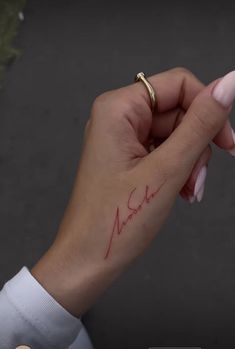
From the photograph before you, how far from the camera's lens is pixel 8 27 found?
1.51 m

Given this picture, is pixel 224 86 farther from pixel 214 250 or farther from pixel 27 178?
pixel 27 178

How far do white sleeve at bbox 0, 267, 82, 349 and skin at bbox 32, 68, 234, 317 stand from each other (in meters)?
0.01

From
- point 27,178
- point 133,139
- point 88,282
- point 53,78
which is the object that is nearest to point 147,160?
point 133,139

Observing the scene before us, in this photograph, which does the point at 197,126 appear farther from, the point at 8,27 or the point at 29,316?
the point at 8,27

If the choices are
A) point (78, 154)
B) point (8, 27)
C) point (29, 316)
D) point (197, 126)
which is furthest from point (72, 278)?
point (8, 27)

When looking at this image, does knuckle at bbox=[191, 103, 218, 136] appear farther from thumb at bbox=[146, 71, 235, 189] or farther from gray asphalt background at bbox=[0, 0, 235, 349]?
gray asphalt background at bbox=[0, 0, 235, 349]

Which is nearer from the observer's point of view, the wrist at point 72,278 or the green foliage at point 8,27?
the wrist at point 72,278

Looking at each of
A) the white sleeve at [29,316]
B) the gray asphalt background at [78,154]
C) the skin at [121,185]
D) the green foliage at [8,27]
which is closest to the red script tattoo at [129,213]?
the skin at [121,185]

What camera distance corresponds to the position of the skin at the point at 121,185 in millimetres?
687

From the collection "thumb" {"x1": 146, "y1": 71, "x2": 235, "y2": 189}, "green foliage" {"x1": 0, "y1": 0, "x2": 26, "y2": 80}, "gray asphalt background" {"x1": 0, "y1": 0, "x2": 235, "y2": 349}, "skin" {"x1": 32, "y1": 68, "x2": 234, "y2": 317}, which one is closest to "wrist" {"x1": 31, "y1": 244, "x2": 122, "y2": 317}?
"skin" {"x1": 32, "y1": 68, "x2": 234, "y2": 317}

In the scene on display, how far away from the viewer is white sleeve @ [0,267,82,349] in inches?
28.6

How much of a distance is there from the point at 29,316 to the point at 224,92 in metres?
0.38

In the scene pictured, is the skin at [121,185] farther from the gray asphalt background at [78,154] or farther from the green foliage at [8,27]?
the green foliage at [8,27]

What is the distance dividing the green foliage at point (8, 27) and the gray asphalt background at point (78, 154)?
0.08ft
